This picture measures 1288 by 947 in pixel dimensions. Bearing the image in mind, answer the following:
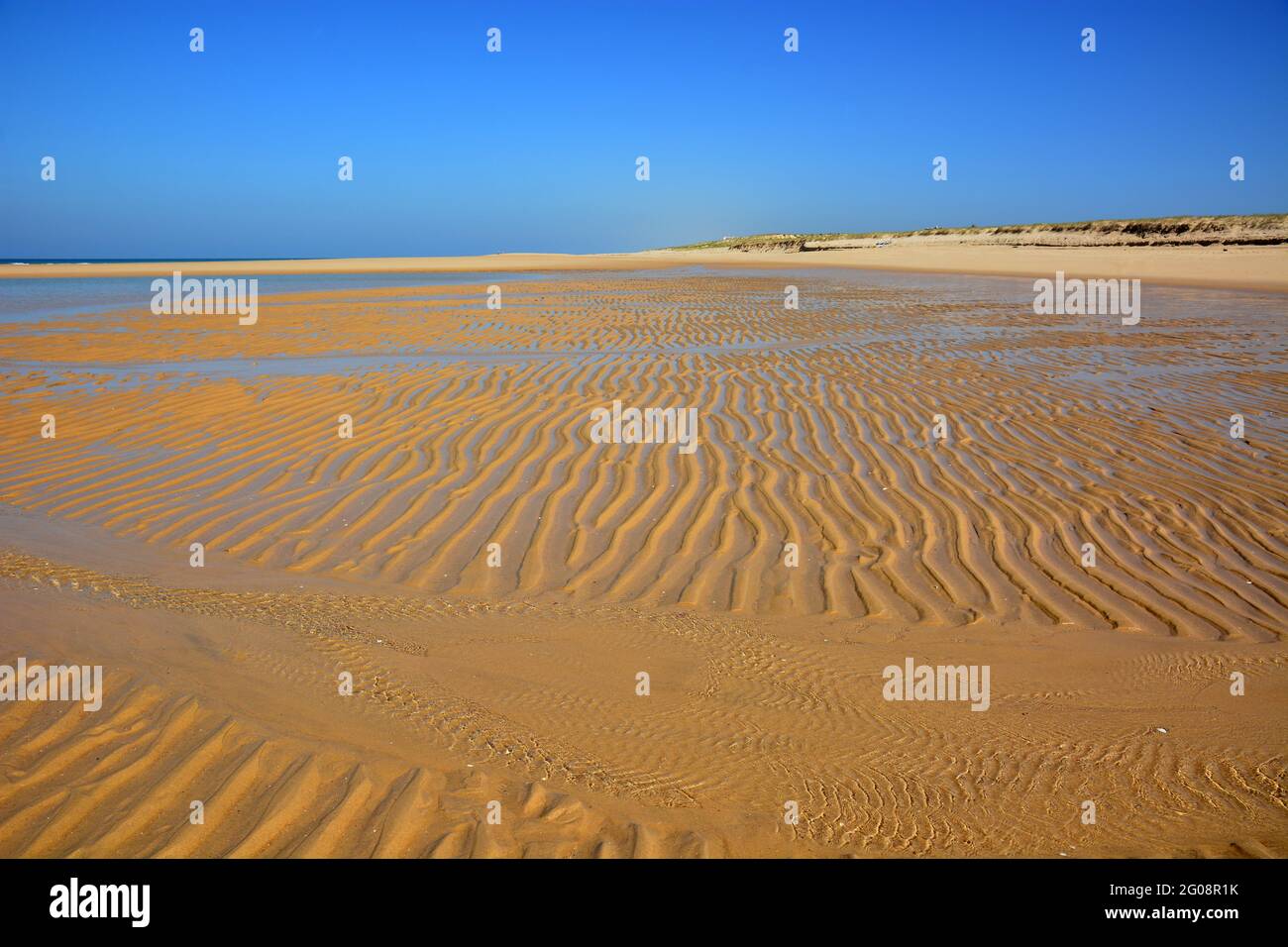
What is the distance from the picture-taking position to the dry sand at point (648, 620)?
2.68 m

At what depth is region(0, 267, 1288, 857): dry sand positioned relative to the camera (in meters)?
2.68

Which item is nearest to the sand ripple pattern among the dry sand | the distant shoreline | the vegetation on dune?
the dry sand

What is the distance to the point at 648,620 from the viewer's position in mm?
4047

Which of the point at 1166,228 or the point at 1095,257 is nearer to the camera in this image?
the point at 1095,257

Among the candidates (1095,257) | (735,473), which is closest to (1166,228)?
(1095,257)

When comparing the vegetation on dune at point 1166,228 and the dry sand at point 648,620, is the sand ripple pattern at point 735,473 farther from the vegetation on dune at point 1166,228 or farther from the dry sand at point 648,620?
the vegetation on dune at point 1166,228

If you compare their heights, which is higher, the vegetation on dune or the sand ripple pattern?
the vegetation on dune

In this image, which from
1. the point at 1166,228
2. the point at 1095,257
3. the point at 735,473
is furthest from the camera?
the point at 1166,228

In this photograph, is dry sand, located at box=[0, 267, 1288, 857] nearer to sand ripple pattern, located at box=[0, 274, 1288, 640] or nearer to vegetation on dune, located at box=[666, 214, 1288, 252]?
sand ripple pattern, located at box=[0, 274, 1288, 640]

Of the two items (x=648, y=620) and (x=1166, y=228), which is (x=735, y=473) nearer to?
(x=648, y=620)

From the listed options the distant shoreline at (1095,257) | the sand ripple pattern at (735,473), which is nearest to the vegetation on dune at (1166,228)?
the distant shoreline at (1095,257)

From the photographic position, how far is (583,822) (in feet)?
8.59
